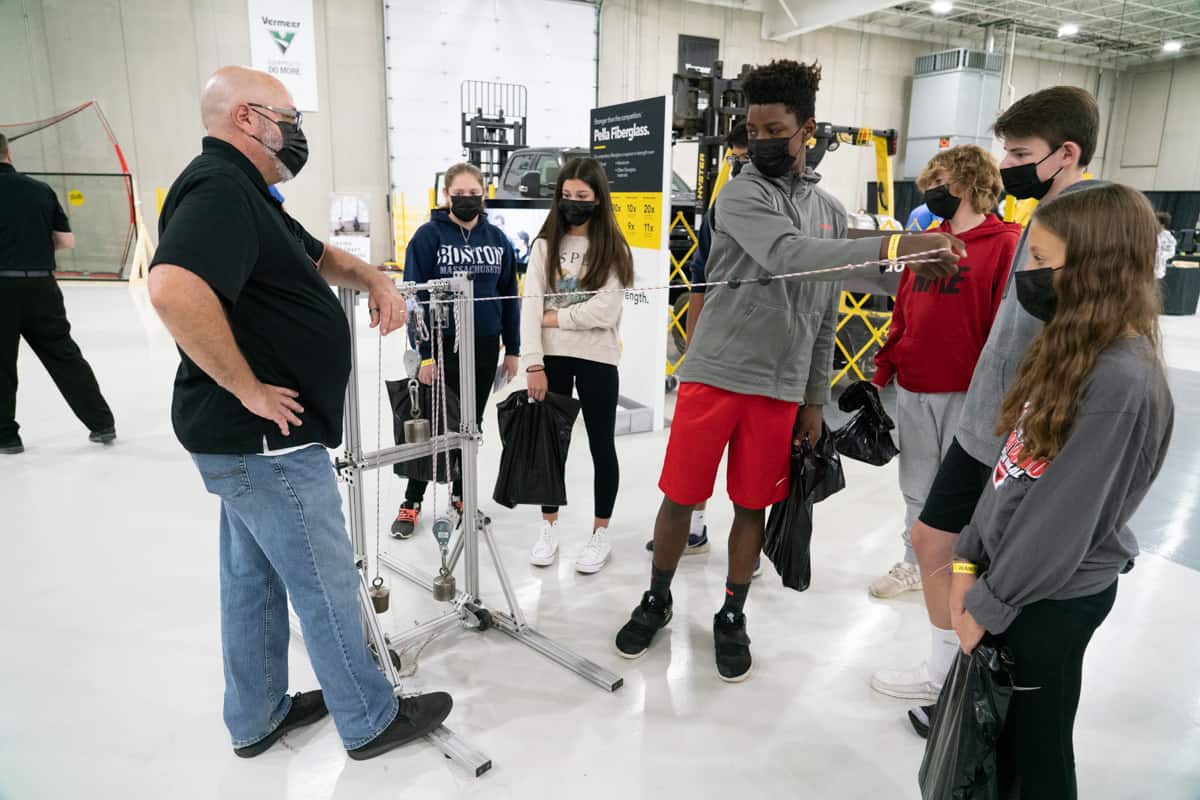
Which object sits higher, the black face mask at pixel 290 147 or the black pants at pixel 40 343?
the black face mask at pixel 290 147

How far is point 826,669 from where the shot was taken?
2.44 m

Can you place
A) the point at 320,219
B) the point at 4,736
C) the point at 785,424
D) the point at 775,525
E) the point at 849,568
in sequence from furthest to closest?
the point at 320,219, the point at 849,568, the point at 775,525, the point at 785,424, the point at 4,736

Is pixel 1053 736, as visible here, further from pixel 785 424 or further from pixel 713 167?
pixel 713 167

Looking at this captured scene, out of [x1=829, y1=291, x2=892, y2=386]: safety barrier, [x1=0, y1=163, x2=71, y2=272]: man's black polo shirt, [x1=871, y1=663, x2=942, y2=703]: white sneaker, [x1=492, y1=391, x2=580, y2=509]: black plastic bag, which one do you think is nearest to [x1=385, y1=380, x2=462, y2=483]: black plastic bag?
[x1=492, y1=391, x2=580, y2=509]: black plastic bag

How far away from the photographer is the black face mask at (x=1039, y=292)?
1329 mm

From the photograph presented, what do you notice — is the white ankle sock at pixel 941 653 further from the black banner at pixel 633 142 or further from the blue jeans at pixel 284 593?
the black banner at pixel 633 142

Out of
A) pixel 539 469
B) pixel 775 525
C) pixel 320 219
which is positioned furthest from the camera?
pixel 320 219

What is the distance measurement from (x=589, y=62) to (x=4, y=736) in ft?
39.7

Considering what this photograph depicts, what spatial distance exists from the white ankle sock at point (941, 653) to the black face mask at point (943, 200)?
51.9 inches

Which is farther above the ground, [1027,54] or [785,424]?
[1027,54]

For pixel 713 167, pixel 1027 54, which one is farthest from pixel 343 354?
pixel 1027 54

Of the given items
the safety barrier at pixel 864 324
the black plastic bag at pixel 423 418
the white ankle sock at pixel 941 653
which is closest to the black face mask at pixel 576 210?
the black plastic bag at pixel 423 418

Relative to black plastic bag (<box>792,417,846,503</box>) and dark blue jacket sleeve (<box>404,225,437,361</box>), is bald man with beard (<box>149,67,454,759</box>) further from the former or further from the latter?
black plastic bag (<box>792,417,846,503</box>)

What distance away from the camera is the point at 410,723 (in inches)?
79.6
